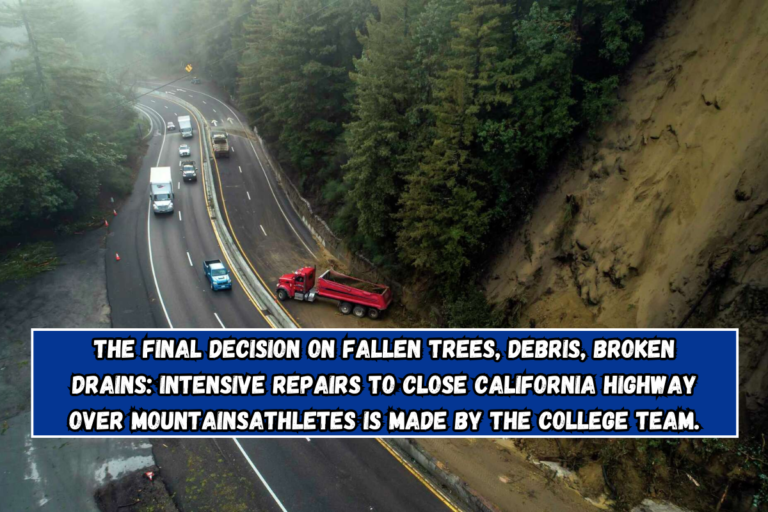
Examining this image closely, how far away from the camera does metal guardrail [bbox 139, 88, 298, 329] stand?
25555 mm

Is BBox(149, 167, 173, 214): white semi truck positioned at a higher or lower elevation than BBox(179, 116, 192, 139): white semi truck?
lower

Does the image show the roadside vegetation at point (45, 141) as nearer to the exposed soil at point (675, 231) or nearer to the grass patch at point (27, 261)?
the grass patch at point (27, 261)

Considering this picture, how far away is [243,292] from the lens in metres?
28.1

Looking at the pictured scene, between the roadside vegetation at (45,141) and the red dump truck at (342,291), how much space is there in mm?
17377

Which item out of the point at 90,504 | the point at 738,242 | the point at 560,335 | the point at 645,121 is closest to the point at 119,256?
the point at 90,504

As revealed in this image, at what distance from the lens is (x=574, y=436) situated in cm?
1567

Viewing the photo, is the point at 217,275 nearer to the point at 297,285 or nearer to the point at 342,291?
the point at 297,285

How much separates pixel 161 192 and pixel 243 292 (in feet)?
54.9

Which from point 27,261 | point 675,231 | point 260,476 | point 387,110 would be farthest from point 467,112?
point 27,261

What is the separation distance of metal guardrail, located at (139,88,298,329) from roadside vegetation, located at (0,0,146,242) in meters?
7.82

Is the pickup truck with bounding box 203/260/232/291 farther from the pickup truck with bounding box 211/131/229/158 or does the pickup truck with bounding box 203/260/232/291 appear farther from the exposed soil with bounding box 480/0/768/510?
the pickup truck with bounding box 211/131/229/158

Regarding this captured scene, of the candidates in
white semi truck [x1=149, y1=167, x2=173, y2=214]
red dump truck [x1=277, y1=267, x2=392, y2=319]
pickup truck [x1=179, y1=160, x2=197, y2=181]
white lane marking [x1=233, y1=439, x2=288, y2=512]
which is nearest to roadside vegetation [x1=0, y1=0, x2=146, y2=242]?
white semi truck [x1=149, y1=167, x2=173, y2=214]

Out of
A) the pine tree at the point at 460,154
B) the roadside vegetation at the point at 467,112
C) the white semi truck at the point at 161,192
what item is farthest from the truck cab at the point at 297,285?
the white semi truck at the point at 161,192

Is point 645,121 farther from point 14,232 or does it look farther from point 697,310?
point 14,232
